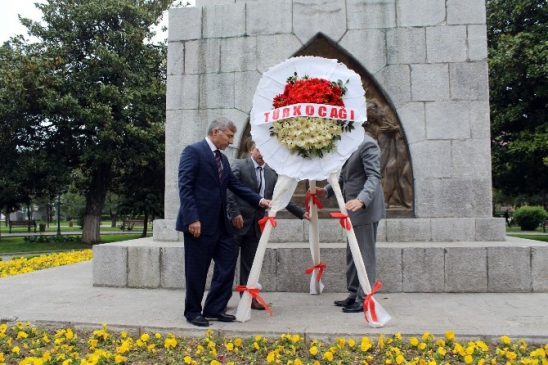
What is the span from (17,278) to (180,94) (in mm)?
3808

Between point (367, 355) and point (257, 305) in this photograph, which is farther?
point (257, 305)

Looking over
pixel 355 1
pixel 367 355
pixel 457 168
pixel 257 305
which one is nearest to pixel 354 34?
pixel 355 1

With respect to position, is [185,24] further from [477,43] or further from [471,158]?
[471,158]

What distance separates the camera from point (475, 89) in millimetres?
7164

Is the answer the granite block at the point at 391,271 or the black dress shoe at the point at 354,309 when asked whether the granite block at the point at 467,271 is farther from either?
the black dress shoe at the point at 354,309

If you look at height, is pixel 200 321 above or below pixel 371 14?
below

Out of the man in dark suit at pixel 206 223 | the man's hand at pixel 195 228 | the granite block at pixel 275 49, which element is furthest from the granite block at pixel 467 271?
the granite block at pixel 275 49

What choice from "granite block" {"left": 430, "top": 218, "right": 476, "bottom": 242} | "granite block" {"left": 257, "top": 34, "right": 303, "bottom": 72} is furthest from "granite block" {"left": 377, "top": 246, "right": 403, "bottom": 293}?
"granite block" {"left": 257, "top": 34, "right": 303, "bottom": 72}

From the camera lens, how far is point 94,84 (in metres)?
21.6

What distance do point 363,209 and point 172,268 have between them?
9.20 feet

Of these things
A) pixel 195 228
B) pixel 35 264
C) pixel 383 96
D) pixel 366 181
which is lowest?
pixel 35 264

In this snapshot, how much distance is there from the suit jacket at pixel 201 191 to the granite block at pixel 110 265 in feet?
6.94

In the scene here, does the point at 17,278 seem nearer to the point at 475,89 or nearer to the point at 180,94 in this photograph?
the point at 180,94

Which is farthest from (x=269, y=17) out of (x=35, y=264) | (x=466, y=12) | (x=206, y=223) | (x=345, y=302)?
(x=35, y=264)
